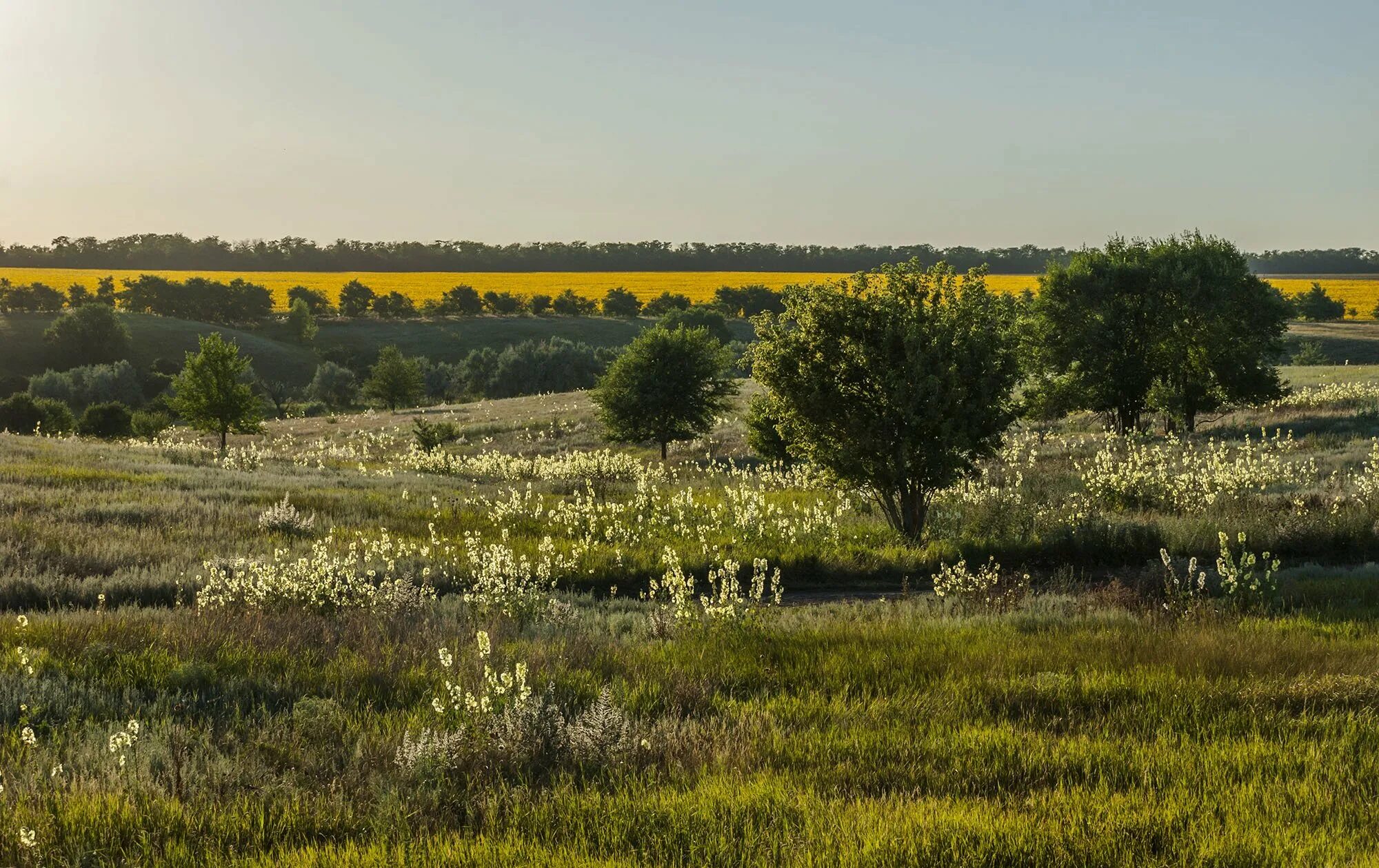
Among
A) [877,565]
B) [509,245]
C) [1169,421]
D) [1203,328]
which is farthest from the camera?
[509,245]

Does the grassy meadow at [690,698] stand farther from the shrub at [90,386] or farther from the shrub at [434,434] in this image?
the shrub at [90,386]

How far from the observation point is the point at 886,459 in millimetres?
16891

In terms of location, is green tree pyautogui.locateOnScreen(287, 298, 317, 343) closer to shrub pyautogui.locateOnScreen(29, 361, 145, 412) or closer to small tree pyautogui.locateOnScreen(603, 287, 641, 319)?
shrub pyautogui.locateOnScreen(29, 361, 145, 412)

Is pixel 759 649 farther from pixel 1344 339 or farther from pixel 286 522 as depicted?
pixel 1344 339

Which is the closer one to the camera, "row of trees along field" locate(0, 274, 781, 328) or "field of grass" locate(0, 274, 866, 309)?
"row of trees along field" locate(0, 274, 781, 328)

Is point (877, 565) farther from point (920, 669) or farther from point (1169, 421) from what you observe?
point (1169, 421)

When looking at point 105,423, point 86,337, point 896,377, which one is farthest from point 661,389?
point 86,337

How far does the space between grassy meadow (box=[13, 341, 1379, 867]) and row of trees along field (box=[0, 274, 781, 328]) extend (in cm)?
9588

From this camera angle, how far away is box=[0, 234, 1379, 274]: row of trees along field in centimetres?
15200

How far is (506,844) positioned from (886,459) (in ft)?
42.8

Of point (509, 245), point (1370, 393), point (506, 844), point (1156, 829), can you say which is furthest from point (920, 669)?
point (509, 245)

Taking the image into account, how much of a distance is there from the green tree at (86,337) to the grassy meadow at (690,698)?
292 feet

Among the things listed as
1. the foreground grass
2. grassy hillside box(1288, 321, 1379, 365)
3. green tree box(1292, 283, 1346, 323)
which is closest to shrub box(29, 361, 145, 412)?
the foreground grass

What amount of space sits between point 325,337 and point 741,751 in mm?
116431
